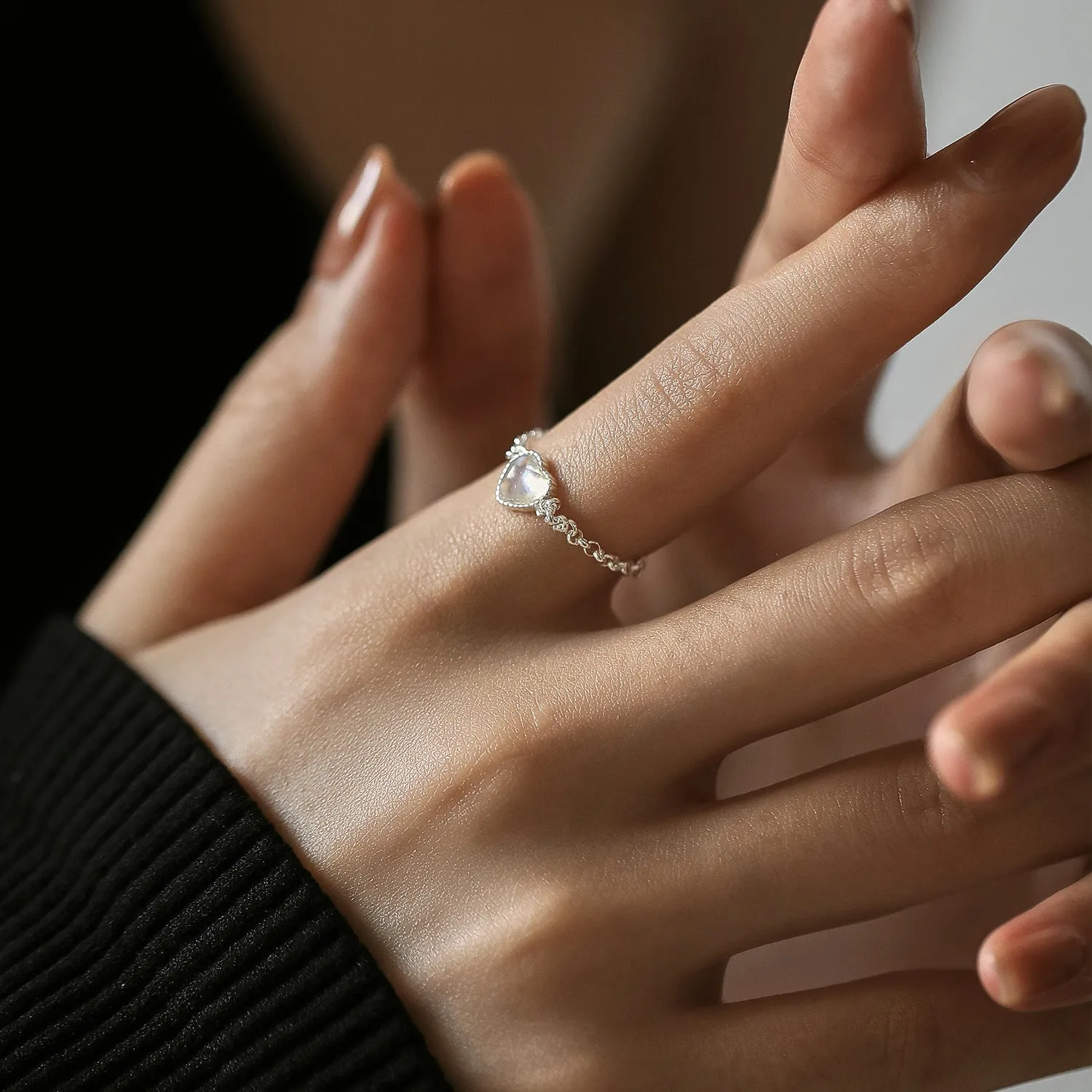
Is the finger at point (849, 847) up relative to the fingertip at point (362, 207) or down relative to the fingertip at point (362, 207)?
down

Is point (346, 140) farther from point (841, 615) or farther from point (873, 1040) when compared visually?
point (873, 1040)

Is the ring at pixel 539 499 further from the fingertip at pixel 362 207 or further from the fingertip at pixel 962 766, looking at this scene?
the fingertip at pixel 362 207

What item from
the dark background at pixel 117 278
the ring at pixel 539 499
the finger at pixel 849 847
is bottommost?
the finger at pixel 849 847

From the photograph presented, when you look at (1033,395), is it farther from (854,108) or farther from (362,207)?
(362,207)

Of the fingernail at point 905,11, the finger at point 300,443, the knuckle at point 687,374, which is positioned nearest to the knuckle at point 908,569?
the knuckle at point 687,374

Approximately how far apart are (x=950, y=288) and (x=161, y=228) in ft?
2.97

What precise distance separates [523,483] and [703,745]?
16cm

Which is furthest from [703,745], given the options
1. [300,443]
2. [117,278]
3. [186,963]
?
[117,278]

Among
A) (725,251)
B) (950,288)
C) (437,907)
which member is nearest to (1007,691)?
(950,288)

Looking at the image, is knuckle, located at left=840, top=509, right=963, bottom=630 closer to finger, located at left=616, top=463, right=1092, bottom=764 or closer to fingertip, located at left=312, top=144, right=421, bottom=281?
finger, located at left=616, top=463, right=1092, bottom=764

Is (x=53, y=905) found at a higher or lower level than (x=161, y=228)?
lower

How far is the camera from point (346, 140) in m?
1.20

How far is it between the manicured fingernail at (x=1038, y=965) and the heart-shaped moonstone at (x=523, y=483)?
291mm

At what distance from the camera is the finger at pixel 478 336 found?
32.4 inches
